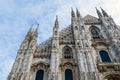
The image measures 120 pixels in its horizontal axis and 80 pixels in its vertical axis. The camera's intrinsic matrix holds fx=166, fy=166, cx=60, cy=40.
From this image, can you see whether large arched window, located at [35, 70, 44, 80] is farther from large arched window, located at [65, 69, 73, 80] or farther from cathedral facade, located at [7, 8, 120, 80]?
large arched window, located at [65, 69, 73, 80]

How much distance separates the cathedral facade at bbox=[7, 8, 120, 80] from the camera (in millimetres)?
16375

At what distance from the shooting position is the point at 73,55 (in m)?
18.9

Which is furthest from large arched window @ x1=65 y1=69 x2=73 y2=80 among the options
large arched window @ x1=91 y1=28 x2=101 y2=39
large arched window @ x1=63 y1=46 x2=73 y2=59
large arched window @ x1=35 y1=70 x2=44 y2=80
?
large arched window @ x1=91 y1=28 x2=101 y2=39

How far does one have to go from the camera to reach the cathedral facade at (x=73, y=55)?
16375mm

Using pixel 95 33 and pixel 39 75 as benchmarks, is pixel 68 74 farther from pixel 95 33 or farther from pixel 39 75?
pixel 95 33

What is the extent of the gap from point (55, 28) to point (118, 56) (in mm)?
8612

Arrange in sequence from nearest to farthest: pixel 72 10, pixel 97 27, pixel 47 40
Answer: pixel 47 40, pixel 97 27, pixel 72 10

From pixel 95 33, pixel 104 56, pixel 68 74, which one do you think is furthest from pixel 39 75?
pixel 95 33

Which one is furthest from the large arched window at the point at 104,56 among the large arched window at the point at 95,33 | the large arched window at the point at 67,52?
the large arched window at the point at 67,52

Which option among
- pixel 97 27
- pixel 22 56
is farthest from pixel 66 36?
pixel 22 56

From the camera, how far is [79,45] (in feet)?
63.0

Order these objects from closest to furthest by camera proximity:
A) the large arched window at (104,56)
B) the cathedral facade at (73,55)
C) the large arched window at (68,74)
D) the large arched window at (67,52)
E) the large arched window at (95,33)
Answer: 1. the cathedral facade at (73,55)
2. the large arched window at (68,74)
3. the large arched window at (104,56)
4. the large arched window at (67,52)
5. the large arched window at (95,33)

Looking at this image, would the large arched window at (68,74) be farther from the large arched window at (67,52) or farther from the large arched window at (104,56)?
the large arched window at (104,56)

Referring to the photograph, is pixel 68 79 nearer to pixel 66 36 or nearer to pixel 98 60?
pixel 98 60
